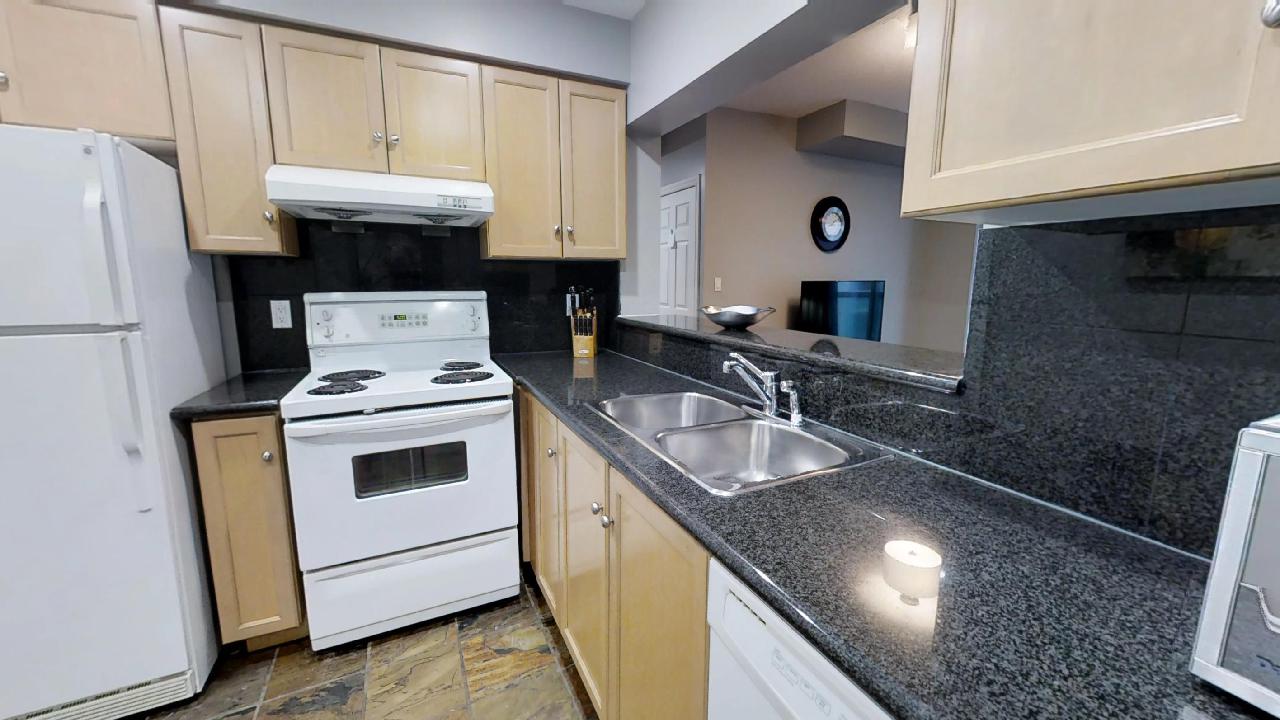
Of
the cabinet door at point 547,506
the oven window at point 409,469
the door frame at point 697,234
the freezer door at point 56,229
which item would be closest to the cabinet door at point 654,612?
the cabinet door at point 547,506

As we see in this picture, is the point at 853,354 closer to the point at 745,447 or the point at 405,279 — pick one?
the point at 745,447

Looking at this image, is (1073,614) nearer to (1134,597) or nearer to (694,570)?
(1134,597)

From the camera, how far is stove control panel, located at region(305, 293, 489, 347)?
2078 millimetres

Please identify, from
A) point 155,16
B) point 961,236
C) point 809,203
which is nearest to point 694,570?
point 155,16

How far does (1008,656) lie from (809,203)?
437cm

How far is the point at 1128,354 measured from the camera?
780 millimetres

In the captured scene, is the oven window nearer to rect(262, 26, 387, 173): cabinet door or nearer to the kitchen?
the kitchen

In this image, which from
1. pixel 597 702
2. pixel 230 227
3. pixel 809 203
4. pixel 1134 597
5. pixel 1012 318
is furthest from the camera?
pixel 809 203

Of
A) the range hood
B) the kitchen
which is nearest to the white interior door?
the kitchen

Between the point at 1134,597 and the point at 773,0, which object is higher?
the point at 773,0

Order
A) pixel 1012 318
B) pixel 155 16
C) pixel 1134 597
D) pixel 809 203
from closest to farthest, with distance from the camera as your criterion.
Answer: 1. pixel 1134 597
2. pixel 1012 318
3. pixel 155 16
4. pixel 809 203

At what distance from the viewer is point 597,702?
1.39 meters


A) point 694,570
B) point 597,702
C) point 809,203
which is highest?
point 809,203

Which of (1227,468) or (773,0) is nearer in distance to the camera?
(1227,468)
